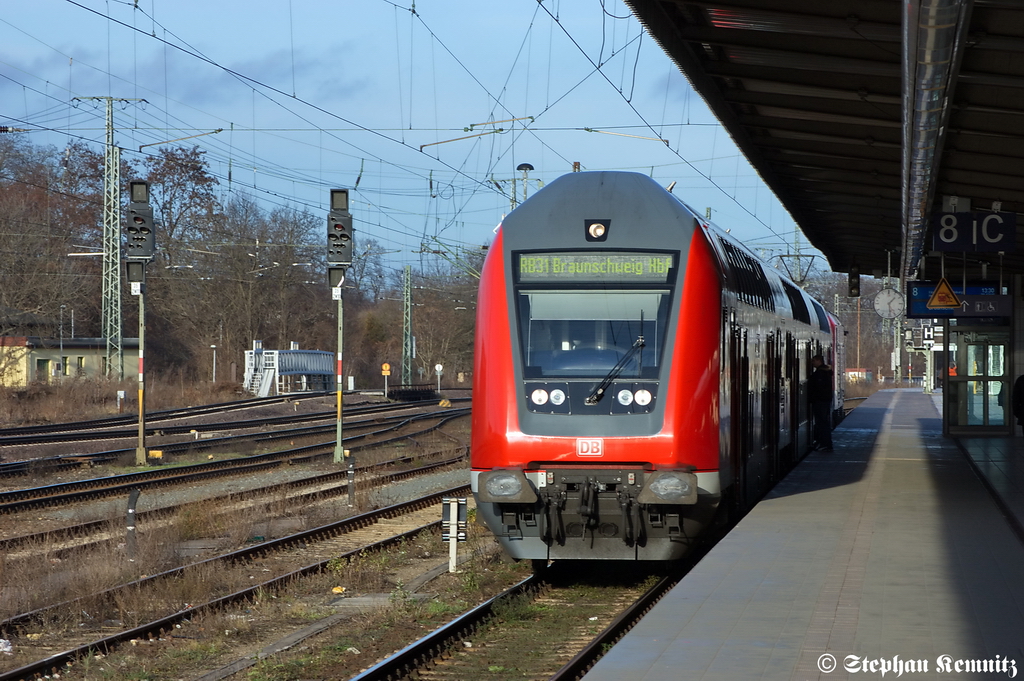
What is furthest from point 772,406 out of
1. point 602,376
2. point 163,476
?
point 163,476

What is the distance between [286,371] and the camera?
5219 cm

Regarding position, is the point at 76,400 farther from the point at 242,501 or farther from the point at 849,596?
the point at 849,596

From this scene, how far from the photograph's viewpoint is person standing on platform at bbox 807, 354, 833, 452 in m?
20.4

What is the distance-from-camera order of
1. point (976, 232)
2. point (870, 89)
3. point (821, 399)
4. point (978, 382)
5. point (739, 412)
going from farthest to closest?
point (978, 382) < point (821, 399) < point (976, 232) < point (739, 412) < point (870, 89)

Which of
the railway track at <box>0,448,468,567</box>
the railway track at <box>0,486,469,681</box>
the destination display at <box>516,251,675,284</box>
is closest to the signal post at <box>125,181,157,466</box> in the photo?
the railway track at <box>0,448,468,567</box>

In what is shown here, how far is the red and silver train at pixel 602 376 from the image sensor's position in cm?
977

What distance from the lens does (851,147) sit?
1327 centimetres

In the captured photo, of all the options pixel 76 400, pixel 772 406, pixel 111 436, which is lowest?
pixel 111 436

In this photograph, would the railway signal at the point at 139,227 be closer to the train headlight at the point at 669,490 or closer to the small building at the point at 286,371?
the train headlight at the point at 669,490

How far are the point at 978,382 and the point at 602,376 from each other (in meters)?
16.0

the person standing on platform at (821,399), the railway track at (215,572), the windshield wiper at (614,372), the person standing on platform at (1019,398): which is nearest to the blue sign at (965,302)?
the person standing on platform at (1019,398)

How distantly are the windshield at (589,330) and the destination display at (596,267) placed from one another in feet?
0.39

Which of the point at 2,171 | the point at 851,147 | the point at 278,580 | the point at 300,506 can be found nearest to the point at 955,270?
the point at 851,147

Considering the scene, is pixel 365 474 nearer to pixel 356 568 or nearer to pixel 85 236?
pixel 356 568
